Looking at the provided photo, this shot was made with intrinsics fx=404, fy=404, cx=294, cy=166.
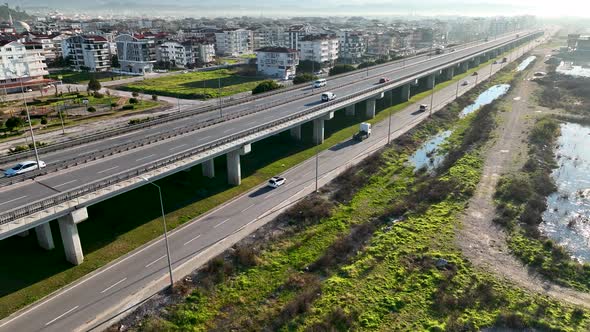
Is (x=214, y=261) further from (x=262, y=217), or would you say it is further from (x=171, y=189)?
(x=171, y=189)

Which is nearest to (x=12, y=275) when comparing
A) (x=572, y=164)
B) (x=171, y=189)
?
(x=171, y=189)

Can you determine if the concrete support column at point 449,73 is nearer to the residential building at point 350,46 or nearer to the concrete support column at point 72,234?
the residential building at point 350,46

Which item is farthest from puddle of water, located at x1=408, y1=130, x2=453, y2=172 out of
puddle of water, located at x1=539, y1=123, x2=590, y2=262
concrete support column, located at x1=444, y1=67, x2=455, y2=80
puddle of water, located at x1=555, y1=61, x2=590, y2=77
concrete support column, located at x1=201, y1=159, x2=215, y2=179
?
puddle of water, located at x1=555, y1=61, x2=590, y2=77

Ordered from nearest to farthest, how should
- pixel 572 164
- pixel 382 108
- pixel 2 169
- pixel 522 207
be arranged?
pixel 2 169 → pixel 522 207 → pixel 572 164 → pixel 382 108

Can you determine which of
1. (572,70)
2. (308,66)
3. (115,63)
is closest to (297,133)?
(308,66)

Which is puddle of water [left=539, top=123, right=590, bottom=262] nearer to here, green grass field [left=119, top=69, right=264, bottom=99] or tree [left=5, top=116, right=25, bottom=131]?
green grass field [left=119, top=69, right=264, bottom=99]

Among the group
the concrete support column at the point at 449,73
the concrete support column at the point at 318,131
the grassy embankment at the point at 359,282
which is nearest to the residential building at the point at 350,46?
the concrete support column at the point at 449,73
